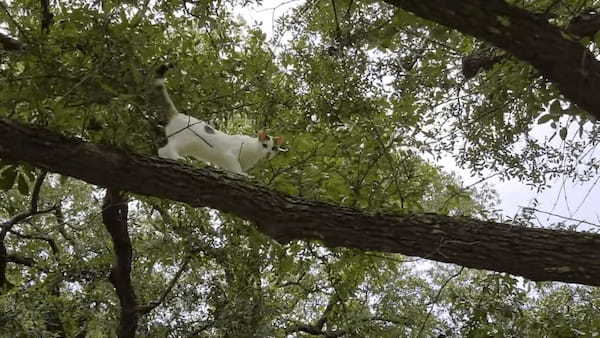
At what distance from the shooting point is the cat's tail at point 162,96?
2629mm

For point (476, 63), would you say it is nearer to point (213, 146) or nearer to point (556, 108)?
point (556, 108)

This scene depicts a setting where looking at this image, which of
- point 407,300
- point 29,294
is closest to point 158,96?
point 29,294

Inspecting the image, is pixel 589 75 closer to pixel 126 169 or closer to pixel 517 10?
pixel 517 10

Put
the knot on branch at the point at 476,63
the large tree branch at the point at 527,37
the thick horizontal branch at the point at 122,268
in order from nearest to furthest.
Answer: the large tree branch at the point at 527,37 → the knot on branch at the point at 476,63 → the thick horizontal branch at the point at 122,268

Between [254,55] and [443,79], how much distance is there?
52.2 inches

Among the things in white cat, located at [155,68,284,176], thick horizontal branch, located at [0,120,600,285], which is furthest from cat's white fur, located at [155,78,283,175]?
thick horizontal branch, located at [0,120,600,285]

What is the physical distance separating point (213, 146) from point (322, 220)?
96 cm

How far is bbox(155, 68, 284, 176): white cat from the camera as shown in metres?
2.89

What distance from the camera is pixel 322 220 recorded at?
215 centimetres

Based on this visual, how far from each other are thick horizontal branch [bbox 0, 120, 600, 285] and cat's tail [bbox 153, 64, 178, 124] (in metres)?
0.52

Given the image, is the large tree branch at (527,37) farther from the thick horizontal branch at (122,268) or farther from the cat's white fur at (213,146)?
the thick horizontal branch at (122,268)

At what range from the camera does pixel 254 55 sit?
4086 mm

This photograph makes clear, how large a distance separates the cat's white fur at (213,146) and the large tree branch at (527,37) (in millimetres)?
1297

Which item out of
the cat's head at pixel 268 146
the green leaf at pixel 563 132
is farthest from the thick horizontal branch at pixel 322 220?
the cat's head at pixel 268 146
